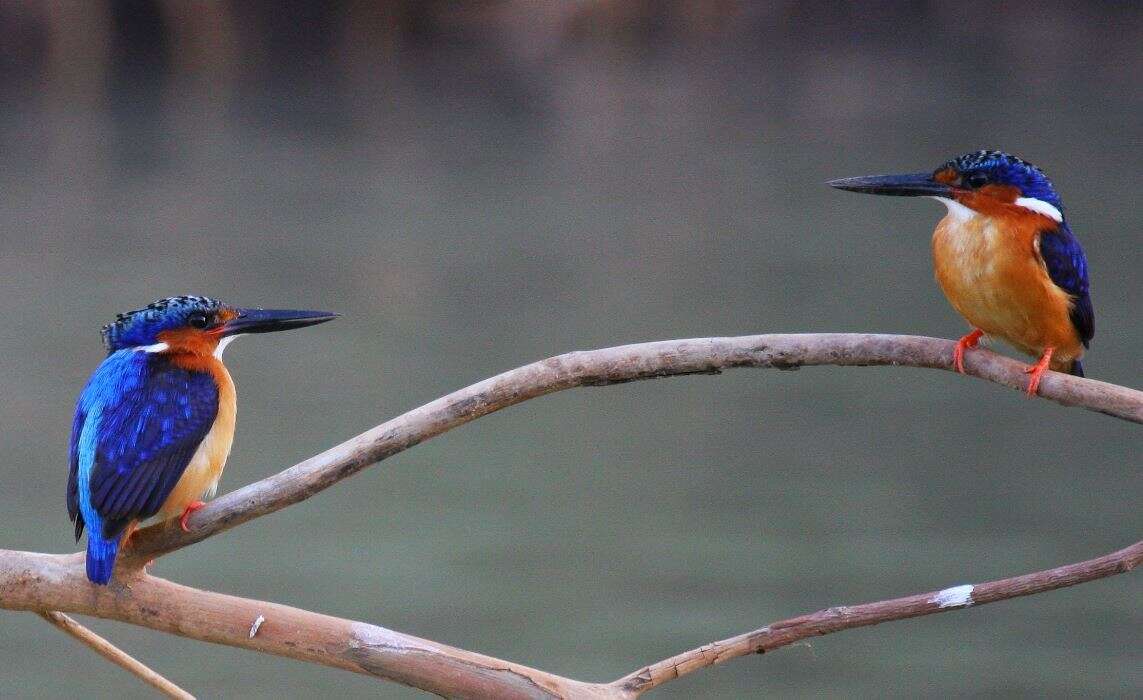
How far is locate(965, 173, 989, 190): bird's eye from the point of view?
5.87ft

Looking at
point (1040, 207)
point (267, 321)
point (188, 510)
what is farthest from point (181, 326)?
point (1040, 207)

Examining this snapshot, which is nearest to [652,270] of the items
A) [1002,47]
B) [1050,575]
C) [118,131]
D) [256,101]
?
[1002,47]

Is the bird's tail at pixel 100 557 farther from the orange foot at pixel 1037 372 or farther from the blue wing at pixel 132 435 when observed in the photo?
the orange foot at pixel 1037 372

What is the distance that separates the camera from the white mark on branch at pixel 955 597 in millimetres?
1575

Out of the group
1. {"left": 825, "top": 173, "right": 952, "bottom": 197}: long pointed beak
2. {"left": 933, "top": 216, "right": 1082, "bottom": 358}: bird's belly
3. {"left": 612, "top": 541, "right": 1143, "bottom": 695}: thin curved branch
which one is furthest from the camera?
{"left": 933, "top": 216, "right": 1082, "bottom": 358}: bird's belly

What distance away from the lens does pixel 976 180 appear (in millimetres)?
1791

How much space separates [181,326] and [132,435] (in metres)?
0.20

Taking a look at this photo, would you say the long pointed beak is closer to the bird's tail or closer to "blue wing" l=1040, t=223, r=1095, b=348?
"blue wing" l=1040, t=223, r=1095, b=348

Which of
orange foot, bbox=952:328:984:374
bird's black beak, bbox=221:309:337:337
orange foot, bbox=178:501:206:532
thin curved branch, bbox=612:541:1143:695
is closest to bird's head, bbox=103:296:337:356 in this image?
bird's black beak, bbox=221:309:337:337

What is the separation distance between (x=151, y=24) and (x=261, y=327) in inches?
147

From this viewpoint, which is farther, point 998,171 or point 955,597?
point 998,171

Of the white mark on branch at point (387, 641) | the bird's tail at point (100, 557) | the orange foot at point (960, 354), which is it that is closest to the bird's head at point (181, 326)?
the bird's tail at point (100, 557)

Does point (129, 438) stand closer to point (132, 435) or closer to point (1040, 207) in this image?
point (132, 435)

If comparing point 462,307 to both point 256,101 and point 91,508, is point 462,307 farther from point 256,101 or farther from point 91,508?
point 91,508
